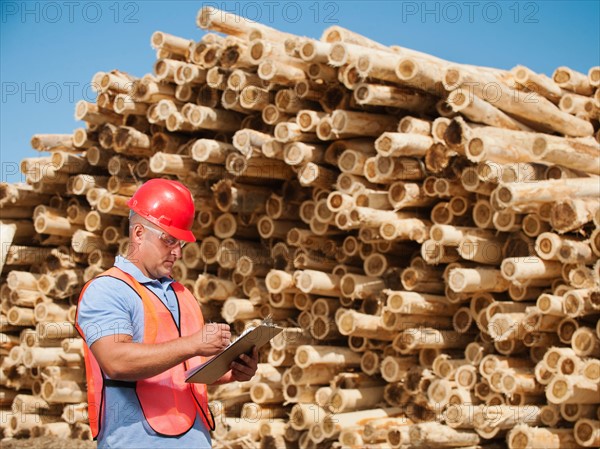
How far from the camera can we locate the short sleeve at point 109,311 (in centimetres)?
331

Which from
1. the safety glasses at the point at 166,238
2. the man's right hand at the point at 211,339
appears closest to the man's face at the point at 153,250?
the safety glasses at the point at 166,238

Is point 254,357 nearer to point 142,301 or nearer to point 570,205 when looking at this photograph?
point 142,301

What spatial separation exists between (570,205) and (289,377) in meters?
2.70

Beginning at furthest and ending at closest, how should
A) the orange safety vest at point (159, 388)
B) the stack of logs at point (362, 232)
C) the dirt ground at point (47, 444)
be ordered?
the dirt ground at point (47, 444), the stack of logs at point (362, 232), the orange safety vest at point (159, 388)

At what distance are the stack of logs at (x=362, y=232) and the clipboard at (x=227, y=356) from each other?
2953 mm

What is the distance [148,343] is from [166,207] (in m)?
0.60

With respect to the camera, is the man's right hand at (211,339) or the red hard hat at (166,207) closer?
the man's right hand at (211,339)

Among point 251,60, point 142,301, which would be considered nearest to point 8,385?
→ point 251,60

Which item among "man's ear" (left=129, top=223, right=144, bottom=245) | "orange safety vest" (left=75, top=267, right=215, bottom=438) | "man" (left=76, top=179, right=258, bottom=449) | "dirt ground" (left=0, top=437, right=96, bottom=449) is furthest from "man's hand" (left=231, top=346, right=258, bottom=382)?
"dirt ground" (left=0, top=437, right=96, bottom=449)

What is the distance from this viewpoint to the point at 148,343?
343 cm

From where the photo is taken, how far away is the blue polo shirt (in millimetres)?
3328

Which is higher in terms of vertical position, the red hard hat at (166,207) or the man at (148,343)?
the red hard hat at (166,207)

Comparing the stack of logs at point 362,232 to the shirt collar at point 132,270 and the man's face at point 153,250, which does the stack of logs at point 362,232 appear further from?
the shirt collar at point 132,270

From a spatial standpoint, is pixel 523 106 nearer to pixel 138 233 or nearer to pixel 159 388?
pixel 138 233
